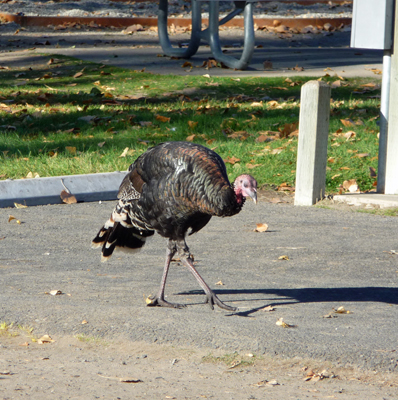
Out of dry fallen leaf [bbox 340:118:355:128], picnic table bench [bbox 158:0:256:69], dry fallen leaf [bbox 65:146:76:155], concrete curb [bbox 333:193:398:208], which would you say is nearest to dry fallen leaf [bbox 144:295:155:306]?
concrete curb [bbox 333:193:398:208]

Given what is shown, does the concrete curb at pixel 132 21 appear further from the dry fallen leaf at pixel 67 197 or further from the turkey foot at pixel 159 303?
the turkey foot at pixel 159 303

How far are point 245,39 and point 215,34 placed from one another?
124cm

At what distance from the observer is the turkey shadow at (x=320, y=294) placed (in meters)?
4.66

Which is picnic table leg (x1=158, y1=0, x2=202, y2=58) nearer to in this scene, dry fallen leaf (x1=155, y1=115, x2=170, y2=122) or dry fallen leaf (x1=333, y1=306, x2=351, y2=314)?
dry fallen leaf (x1=155, y1=115, x2=170, y2=122)

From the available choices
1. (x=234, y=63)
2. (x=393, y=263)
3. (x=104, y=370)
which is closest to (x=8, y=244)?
(x=104, y=370)

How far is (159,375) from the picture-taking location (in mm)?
3527

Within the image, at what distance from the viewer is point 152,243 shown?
241 inches

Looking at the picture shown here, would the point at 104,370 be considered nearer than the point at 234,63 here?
Yes

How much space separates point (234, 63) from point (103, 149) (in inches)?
211

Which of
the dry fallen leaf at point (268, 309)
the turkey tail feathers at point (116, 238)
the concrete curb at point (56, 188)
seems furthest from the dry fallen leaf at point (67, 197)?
the dry fallen leaf at point (268, 309)

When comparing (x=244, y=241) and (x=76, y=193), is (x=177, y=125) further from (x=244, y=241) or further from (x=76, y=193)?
(x=244, y=241)

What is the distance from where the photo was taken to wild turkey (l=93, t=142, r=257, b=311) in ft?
13.6

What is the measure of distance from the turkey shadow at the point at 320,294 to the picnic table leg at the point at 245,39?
8.22m

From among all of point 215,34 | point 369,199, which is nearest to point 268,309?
point 369,199
